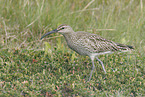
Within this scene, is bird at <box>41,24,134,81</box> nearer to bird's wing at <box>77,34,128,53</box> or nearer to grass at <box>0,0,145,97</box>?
bird's wing at <box>77,34,128,53</box>

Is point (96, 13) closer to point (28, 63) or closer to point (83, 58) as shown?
point (83, 58)

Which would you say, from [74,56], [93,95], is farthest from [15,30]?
[93,95]

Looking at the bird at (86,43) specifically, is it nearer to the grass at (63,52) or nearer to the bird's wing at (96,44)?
the bird's wing at (96,44)

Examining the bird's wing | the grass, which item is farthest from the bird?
the grass

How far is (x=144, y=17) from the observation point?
8305 mm

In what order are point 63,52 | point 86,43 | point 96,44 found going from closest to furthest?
1. point 86,43
2. point 96,44
3. point 63,52

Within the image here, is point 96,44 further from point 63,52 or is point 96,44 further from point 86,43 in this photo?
point 63,52

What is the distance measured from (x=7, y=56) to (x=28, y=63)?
0.60 m

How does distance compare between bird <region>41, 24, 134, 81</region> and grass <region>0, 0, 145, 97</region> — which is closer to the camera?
grass <region>0, 0, 145, 97</region>

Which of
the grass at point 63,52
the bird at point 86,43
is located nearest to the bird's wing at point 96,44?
the bird at point 86,43

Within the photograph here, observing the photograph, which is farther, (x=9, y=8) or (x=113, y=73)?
(x=9, y=8)

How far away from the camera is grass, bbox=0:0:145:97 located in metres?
5.32

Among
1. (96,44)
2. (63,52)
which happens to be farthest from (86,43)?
(63,52)

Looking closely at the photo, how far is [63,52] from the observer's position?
6734mm
